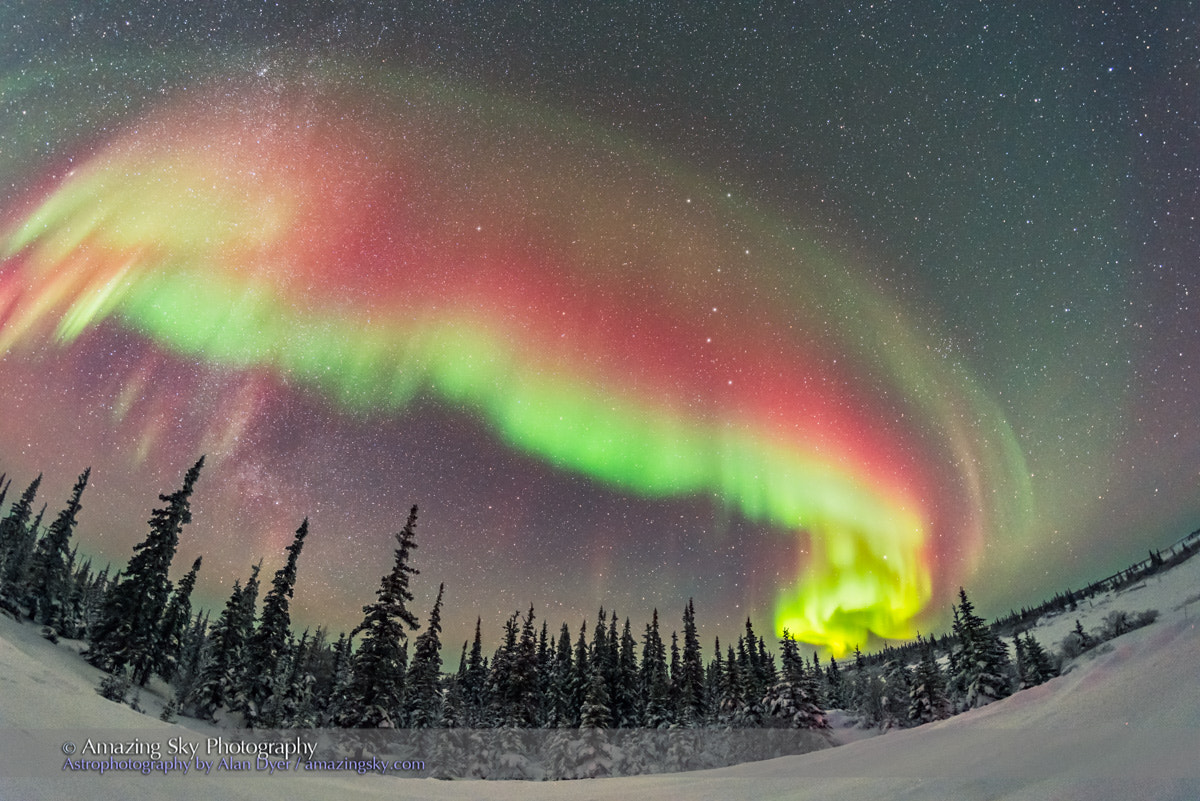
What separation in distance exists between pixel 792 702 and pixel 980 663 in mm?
14993

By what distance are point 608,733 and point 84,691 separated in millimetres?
47108

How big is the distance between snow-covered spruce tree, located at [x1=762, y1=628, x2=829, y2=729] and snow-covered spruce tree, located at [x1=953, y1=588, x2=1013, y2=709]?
11.9 meters

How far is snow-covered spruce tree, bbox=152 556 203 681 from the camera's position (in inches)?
1973

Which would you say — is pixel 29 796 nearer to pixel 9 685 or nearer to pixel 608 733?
pixel 9 685

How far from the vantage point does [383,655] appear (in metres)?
30.9

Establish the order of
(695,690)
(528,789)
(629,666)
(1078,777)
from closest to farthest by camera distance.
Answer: (1078,777) → (528,789) → (695,690) → (629,666)

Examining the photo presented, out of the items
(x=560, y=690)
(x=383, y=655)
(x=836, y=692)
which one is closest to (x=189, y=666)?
(x=560, y=690)

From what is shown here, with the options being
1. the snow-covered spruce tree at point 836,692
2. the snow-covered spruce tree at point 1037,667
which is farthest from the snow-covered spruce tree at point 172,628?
the snow-covered spruce tree at point 836,692

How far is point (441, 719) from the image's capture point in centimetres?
5112

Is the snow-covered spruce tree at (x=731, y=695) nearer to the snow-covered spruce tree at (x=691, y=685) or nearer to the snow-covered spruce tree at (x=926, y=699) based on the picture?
the snow-covered spruce tree at (x=691, y=685)

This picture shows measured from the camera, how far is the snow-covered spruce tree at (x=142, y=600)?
137 feet

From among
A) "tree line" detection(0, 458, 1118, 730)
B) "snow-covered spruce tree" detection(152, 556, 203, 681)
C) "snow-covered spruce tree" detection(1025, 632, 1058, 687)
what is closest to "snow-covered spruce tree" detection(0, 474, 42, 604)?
"tree line" detection(0, 458, 1118, 730)

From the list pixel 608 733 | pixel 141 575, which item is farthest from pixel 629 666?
pixel 141 575

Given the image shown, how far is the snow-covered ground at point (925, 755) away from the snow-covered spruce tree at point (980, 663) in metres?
39.7
